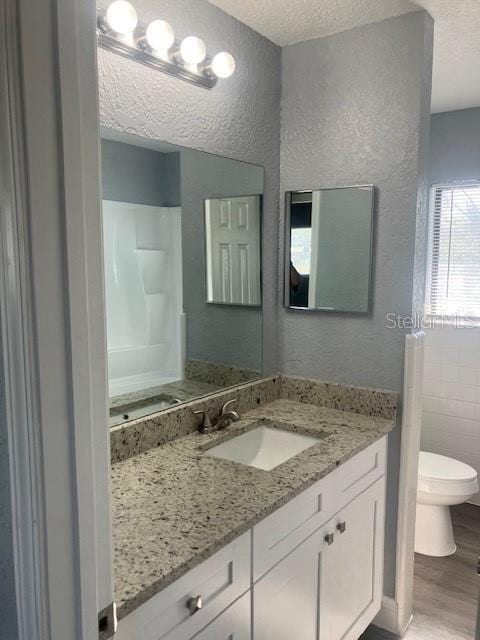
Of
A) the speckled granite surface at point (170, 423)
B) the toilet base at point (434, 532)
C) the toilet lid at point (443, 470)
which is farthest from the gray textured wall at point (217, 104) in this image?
the toilet base at point (434, 532)

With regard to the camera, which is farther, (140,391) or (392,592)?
(392,592)

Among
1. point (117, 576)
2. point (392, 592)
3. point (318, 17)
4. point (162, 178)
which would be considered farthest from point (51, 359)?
point (392, 592)

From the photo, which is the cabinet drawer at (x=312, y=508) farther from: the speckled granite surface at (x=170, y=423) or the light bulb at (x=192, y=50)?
the light bulb at (x=192, y=50)

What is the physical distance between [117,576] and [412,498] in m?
1.51

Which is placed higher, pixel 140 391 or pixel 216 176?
pixel 216 176

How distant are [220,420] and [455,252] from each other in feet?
6.67

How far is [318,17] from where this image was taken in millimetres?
1936

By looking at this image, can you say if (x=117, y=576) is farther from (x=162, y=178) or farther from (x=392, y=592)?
(x=392, y=592)

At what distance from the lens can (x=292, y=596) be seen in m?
1.52

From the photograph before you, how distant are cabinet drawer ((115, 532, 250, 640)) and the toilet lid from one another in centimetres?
166

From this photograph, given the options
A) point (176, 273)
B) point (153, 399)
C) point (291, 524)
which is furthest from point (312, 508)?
point (176, 273)

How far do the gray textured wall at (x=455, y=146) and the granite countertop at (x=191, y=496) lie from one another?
183cm

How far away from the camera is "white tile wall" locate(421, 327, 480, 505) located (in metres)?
3.12

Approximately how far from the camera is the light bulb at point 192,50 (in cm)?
165
